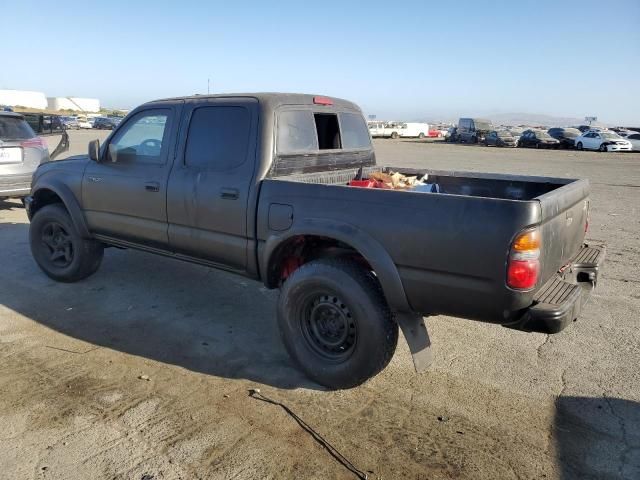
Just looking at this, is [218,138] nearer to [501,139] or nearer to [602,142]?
[602,142]

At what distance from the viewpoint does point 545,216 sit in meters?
2.87

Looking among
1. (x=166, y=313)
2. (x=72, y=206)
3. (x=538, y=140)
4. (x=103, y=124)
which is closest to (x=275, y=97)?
A: (x=166, y=313)

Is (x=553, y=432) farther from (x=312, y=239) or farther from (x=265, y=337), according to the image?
(x=265, y=337)

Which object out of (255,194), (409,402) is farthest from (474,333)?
(255,194)

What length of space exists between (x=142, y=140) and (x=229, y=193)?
1349 mm

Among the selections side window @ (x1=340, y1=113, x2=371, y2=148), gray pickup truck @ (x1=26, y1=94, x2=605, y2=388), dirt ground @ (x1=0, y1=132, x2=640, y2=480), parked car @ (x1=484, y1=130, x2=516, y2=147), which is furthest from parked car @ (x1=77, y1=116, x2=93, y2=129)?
side window @ (x1=340, y1=113, x2=371, y2=148)

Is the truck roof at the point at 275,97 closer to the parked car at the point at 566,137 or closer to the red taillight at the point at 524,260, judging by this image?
the red taillight at the point at 524,260

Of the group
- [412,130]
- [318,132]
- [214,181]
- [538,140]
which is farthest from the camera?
[412,130]

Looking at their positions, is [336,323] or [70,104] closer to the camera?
[336,323]

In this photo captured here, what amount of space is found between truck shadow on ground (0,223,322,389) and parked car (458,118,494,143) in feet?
130

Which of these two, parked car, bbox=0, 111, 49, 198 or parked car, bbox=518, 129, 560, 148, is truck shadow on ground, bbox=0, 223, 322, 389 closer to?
parked car, bbox=0, 111, 49, 198

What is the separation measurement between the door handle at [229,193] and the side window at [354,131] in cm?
137

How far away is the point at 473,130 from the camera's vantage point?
42.7 m

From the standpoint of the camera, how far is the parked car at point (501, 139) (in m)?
37.8
